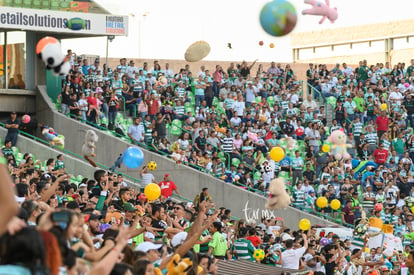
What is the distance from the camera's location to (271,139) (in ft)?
90.2

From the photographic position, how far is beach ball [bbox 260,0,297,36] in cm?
1429

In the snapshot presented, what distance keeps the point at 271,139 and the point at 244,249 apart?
37.6 ft

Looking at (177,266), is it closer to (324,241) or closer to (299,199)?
(324,241)

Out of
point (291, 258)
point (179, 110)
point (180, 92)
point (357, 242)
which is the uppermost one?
point (180, 92)

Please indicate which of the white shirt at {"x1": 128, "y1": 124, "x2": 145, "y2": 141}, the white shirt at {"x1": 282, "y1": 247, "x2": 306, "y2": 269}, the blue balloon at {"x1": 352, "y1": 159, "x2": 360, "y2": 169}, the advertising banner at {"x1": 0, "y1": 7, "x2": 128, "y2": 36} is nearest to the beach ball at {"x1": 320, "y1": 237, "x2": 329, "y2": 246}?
the white shirt at {"x1": 282, "y1": 247, "x2": 306, "y2": 269}

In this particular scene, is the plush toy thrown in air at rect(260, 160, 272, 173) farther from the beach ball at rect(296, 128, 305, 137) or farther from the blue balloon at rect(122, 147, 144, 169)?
the blue balloon at rect(122, 147, 144, 169)

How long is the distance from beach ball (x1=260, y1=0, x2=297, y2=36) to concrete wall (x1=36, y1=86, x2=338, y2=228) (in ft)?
37.1

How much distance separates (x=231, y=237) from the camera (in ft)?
58.2

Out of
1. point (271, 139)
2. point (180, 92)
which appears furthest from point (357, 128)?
point (180, 92)

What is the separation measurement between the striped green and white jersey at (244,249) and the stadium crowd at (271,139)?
0.02m

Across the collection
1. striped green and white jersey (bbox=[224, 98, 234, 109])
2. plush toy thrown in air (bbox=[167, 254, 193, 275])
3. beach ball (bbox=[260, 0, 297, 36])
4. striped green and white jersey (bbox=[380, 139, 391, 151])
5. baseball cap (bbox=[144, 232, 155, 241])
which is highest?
beach ball (bbox=[260, 0, 297, 36])

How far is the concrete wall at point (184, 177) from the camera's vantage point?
83.5ft

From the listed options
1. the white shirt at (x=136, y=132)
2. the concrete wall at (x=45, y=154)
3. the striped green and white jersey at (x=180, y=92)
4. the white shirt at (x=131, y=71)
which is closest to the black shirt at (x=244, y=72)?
the striped green and white jersey at (x=180, y=92)

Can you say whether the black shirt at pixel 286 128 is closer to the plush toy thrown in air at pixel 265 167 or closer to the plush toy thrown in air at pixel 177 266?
the plush toy thrown in air at pixel 265 167
